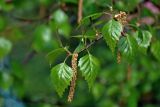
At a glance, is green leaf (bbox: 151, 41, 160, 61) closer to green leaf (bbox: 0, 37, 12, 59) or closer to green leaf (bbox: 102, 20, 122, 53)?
green leaf (bbox: 102, 20, 122, 53)

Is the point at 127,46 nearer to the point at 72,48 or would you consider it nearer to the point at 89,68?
the point at 89,68

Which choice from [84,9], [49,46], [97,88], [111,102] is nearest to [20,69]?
[49,46]

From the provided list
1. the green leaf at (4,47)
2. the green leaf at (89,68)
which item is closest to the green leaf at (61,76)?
the green leaf at (89,68)

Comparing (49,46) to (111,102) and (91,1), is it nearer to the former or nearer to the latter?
(91,1)

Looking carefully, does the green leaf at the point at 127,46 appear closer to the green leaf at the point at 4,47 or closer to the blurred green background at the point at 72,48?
the blurred green background at the point at 72,48

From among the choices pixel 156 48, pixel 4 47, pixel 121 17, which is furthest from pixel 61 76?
pixel 4 47

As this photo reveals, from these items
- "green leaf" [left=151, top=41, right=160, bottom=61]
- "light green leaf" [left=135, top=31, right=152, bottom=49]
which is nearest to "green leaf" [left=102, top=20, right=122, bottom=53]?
"light green leaf" [left=135, top=31, right=152, bottom=49]
